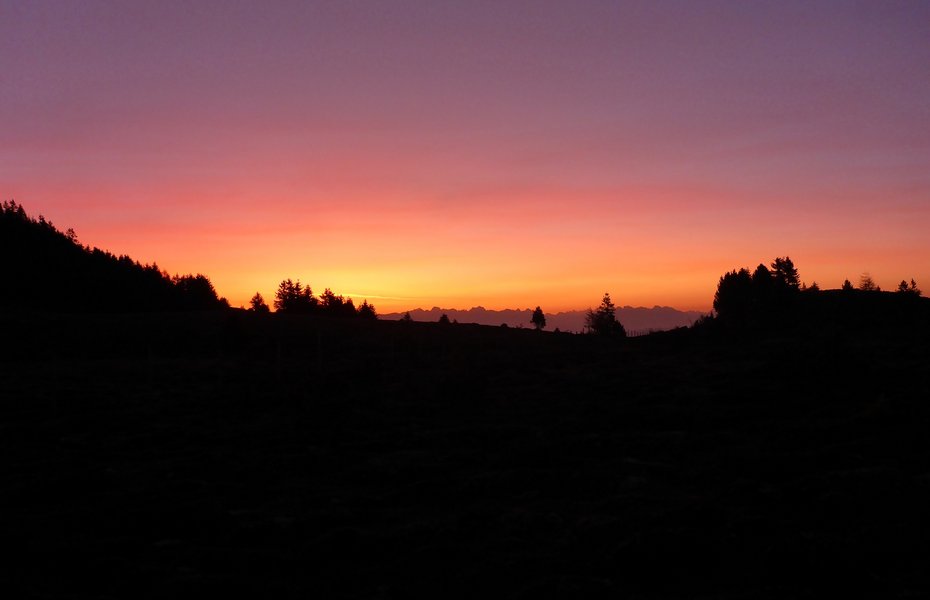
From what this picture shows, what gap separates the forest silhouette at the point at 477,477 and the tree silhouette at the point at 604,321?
61.8 m

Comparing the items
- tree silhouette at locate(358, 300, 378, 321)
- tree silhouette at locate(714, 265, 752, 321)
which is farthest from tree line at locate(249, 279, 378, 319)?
tree silhouette at locate(714, 265, 752, 321)

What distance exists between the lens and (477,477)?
21359 millimetres

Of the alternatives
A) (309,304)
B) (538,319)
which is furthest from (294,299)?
(538,319)

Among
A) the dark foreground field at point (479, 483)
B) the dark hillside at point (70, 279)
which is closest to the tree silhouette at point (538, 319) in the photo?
the dark hillside at point (70, 279)

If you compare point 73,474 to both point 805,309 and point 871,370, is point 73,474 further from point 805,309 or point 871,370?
point 805,309

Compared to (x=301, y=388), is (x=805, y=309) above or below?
above

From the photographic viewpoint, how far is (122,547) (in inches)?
601

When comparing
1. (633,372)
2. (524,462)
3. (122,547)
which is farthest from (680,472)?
(633,372)

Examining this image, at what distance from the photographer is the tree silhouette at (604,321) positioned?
121 meters

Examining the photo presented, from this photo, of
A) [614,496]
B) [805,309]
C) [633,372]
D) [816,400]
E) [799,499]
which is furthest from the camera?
[805,309]

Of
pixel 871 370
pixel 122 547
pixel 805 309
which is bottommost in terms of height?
pixel 122 547

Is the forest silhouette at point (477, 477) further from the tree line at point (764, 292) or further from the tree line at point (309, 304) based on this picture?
the tree line at point (309, 304)

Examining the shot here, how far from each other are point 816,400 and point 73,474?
3086cm

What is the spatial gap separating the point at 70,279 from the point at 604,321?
89375 millimetres
